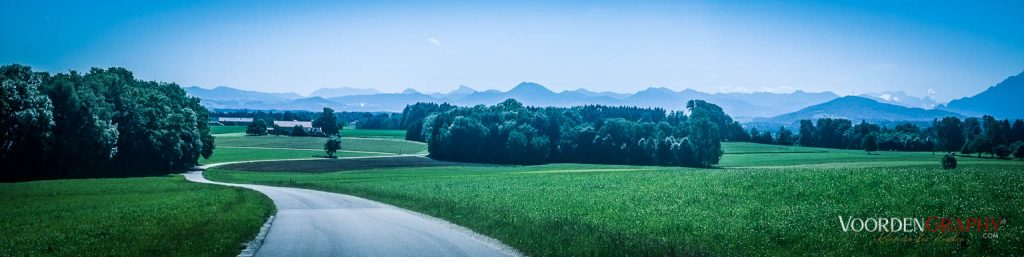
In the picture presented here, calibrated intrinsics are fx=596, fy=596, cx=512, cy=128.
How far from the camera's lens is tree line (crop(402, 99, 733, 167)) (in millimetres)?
100688

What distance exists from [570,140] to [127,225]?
A: 97.2 metres

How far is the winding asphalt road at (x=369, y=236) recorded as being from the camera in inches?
643

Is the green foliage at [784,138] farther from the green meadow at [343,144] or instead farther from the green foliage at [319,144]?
the green foliage at [319,144]

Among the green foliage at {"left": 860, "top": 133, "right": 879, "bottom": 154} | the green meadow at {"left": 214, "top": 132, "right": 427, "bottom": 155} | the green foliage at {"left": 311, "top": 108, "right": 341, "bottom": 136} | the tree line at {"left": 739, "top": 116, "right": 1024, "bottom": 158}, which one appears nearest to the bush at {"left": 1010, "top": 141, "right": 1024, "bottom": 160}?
the tree line at {"left": 739, "top": 116, "right": 1024, "bottom": 158}

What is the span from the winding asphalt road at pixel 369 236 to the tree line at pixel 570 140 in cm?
8013

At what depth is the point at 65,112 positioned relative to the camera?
5909 centimetres

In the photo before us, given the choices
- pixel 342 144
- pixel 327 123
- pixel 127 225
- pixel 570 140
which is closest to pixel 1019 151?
pixel 570 140

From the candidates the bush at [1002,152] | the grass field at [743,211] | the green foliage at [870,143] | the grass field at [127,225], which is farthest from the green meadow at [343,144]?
the bush at [1002,152]

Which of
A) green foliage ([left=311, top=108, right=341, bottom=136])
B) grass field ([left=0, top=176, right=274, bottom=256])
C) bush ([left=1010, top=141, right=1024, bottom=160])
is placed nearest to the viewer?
grass field ([left=0, top=176, right=274, bottom=256])

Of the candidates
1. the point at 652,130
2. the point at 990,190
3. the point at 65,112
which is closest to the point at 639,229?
the point at 990,190

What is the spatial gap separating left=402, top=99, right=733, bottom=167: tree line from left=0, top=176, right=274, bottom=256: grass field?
76.3 m

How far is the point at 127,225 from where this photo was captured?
21.4 m

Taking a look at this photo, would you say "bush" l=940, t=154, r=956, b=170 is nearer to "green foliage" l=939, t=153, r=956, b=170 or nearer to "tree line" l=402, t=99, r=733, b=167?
"green foliage" l=939, t=153, r=956, b=170

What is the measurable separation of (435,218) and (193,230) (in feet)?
31.0
